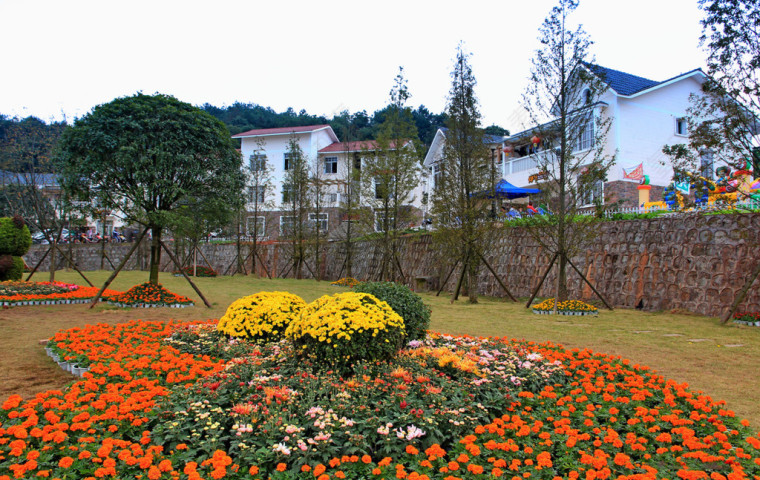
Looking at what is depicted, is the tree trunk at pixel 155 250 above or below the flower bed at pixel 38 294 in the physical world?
above

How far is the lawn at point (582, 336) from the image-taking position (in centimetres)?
536

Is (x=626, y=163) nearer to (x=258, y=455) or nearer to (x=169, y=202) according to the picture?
(x=169, y=202)

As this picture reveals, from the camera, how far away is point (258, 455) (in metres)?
3.19

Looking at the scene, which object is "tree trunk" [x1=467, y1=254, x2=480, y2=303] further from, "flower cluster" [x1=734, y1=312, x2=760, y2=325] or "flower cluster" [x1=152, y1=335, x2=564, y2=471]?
"flower cluster" [x1=152, y1=335, x2=564, y2=471]

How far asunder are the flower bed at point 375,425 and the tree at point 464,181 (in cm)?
944

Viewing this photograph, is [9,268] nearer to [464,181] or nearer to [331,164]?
[464,181]

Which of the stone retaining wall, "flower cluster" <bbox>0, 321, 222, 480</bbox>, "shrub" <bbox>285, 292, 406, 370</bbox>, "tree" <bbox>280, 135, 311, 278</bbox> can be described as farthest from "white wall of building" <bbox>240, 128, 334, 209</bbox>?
"shrub" <bbox>285, 292, 406, 370</bbox>

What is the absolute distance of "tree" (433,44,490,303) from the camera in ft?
48.4

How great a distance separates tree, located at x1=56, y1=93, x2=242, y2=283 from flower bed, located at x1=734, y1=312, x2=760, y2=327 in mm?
12230

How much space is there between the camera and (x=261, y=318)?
668cm


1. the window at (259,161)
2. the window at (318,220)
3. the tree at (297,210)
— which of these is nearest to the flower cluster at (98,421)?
the tree at (297,210)

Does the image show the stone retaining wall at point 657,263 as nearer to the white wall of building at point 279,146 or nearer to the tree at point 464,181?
the tree at point 464,181

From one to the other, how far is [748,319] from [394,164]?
40.6 ft

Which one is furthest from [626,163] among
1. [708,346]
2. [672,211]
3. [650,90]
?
[708,346]
